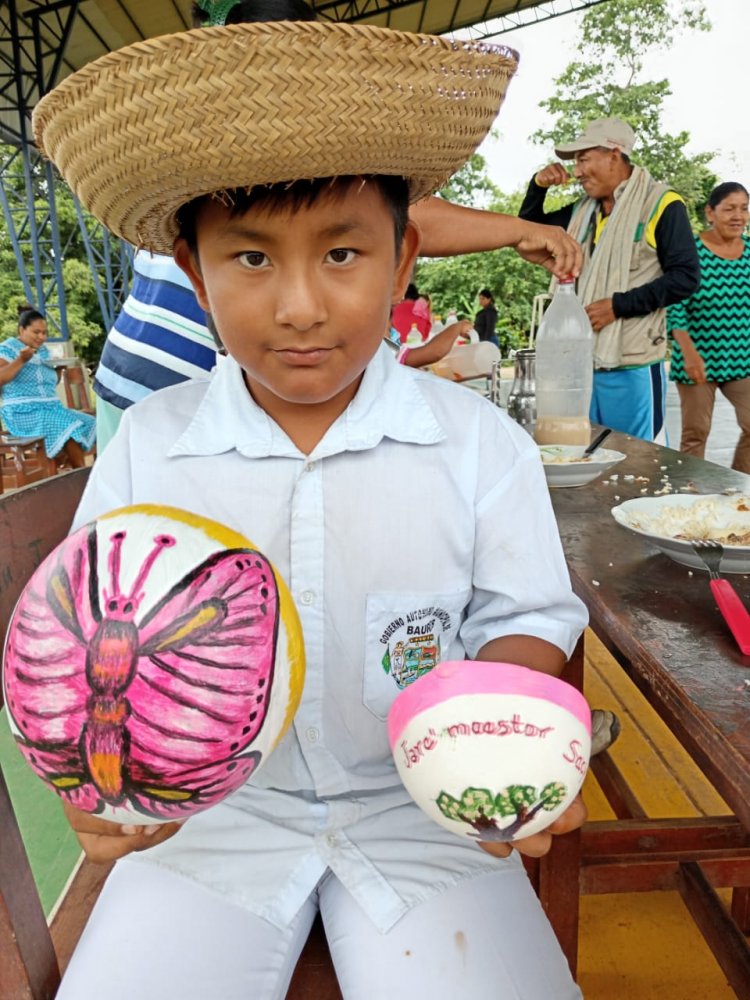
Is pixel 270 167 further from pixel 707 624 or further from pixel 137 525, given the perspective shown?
pixel 707 624

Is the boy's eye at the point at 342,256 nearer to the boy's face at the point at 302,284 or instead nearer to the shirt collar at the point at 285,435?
the boy's face at the point at 302,284

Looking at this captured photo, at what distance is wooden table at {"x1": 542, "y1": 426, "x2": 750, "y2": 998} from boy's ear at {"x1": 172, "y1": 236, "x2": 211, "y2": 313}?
0.70 metres

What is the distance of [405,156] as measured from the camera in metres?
0.96

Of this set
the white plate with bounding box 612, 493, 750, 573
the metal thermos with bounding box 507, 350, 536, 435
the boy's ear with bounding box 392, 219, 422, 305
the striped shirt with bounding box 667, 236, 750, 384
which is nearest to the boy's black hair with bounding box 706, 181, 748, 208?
the striped shirt with bounding box 667, 236, 750, 384

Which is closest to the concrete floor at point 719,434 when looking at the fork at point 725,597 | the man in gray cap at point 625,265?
the man in gray cap at point 625,265

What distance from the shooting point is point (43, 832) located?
7.38ft

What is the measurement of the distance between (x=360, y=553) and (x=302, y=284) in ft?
1.31

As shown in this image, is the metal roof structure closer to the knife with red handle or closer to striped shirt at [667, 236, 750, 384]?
striped shirt at [667, 236, 750, 384]

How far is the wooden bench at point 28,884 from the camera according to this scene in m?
0.89

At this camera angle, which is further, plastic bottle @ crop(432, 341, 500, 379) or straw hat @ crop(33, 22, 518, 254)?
plastic bottle @ crop(432, 341, 500, 379)

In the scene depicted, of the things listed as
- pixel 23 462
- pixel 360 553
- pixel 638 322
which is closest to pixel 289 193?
pixel 360 553

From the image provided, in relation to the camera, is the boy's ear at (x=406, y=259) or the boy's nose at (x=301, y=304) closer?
the boy's nose at (x=301, y=304)

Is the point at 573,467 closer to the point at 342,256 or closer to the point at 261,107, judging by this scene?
the point at 342,256

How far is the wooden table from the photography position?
0.76m
